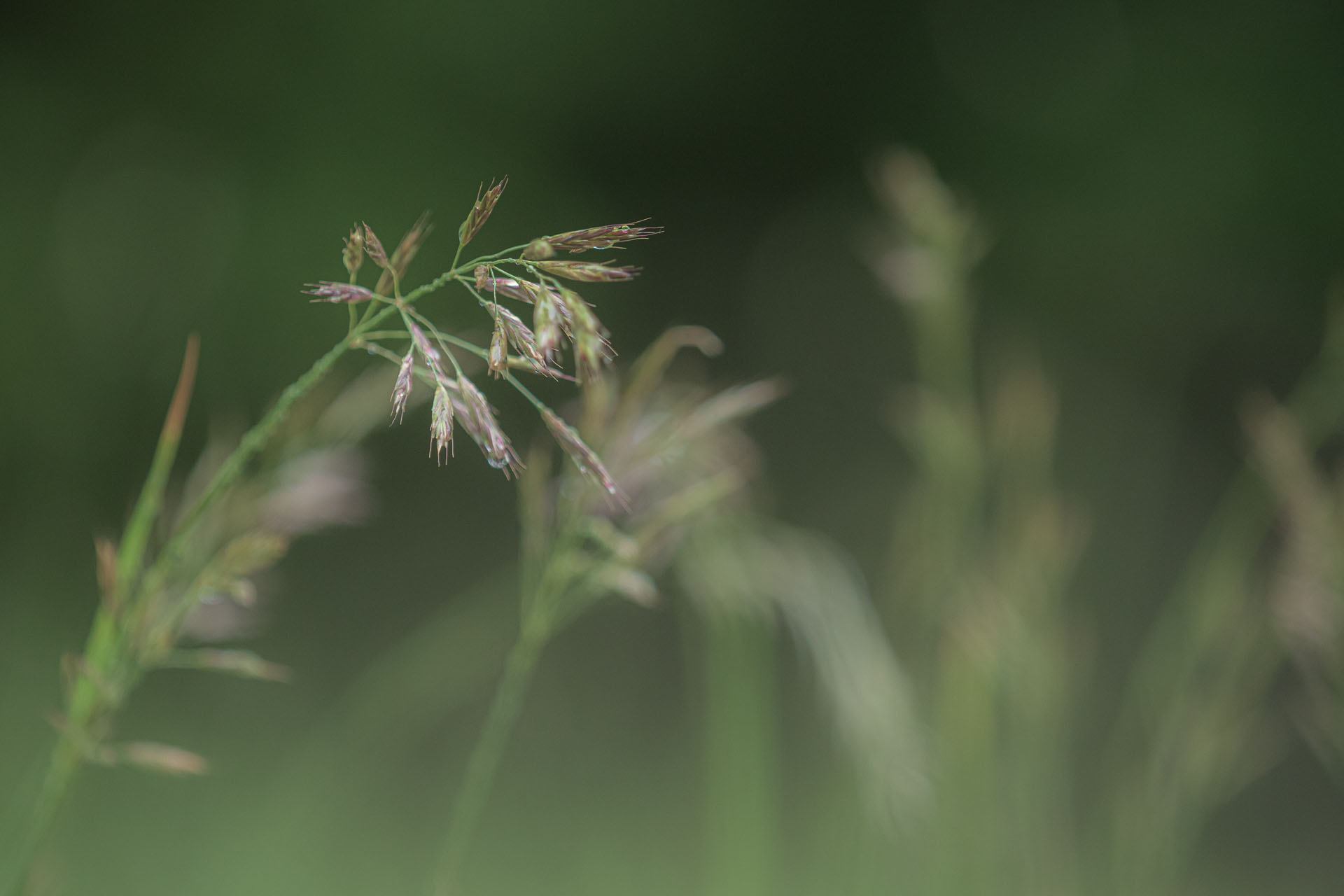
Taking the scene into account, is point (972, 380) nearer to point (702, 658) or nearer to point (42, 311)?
point (702, 658)

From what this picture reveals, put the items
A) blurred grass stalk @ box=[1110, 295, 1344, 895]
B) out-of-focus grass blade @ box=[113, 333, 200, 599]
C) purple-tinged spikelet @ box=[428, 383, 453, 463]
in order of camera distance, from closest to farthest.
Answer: purple-tinged spikelet @ box=[428, 383, 453, 463]
out-of-focus grass blade @ box=[113, 333, 200, 599]
blurred grass stalk @ box=[1110, 295, 1344, 895]

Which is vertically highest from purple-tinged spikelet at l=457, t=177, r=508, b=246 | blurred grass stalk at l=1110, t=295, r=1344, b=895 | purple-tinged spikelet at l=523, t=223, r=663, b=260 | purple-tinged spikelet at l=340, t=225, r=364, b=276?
blurred grass stalk at l=1110, t=295, r=1344, b=895

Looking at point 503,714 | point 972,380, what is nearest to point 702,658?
point 972,380

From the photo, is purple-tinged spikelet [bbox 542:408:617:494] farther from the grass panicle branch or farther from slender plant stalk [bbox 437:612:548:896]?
slender plant stalk [bbox 437:612:548:896]

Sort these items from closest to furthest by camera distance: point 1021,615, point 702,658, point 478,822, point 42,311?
point 1021,615 → point 478,822 → point 42,311 → point 702,658

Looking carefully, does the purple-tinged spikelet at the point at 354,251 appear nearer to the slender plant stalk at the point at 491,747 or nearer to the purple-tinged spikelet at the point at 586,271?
the purple-tinged spikelet at the point at 586,271

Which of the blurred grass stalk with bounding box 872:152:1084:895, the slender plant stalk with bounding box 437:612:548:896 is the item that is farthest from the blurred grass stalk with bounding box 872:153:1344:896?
the slender plant stalk with bounding box 437:612:548:896

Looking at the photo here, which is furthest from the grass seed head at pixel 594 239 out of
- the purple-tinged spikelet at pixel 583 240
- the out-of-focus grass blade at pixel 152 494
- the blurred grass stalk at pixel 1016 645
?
the blurred grass stalk at pixel 1016 645
